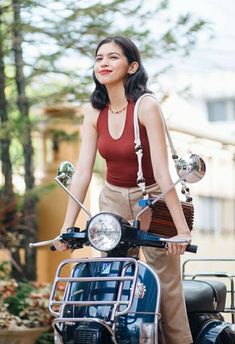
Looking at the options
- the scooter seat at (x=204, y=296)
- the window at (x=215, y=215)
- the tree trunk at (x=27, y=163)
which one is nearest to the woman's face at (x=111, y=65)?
the scooter seat at (x=204, y=296)

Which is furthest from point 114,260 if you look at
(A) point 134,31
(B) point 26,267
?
(B) point 26,267

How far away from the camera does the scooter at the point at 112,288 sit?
3.78 meters

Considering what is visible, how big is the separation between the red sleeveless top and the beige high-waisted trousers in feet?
0.16

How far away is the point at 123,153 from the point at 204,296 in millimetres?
1072

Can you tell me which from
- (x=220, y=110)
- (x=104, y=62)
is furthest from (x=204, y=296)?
(x=220, y=110)

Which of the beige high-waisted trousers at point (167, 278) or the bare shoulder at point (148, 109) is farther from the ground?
the bare shoulder at point (148, 109)

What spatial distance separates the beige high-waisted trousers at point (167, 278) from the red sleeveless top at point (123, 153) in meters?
0.05

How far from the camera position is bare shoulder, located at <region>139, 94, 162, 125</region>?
13.3 ft

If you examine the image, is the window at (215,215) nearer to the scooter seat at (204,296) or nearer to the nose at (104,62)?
the scooter seat at (204,296)

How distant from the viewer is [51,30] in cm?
767

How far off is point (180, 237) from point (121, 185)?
16.2 inches

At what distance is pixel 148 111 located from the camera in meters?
4.04

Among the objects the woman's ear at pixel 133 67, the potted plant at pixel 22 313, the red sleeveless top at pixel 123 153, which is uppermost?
the woman's ear at pixel 133 67

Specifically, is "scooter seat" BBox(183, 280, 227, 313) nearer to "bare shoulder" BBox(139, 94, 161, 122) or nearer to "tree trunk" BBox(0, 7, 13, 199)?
"bare shoulder" BBox(139, 94, 161, 122)
